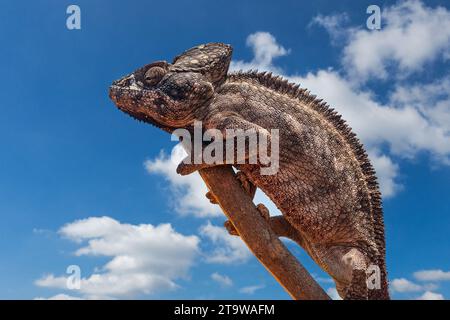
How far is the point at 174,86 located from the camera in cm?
729

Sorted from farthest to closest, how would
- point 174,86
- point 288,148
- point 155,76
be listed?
point 155,76
point 288,148
point 174,86

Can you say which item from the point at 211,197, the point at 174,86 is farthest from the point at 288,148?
the point at 174,86

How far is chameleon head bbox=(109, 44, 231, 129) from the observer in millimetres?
7262

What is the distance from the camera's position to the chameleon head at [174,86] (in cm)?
726

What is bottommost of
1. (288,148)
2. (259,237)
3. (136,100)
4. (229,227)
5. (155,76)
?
(259,237)

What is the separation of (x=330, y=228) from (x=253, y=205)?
1.43 metres

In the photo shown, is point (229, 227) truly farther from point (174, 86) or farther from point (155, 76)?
point (155, 76)

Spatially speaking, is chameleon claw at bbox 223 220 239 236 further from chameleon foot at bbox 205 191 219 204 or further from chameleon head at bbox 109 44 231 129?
chameleon head at bbox 109 44 231 129

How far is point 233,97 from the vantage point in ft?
24.8

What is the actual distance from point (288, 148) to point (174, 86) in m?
1.75

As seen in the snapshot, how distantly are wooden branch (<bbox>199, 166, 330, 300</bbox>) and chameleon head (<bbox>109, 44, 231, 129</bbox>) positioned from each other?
102 cm

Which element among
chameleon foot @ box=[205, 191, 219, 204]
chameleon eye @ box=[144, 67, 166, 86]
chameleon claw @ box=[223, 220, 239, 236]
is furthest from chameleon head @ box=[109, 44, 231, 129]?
chameleon claw @ box=[223, 220, 239, 236]
